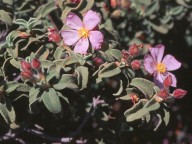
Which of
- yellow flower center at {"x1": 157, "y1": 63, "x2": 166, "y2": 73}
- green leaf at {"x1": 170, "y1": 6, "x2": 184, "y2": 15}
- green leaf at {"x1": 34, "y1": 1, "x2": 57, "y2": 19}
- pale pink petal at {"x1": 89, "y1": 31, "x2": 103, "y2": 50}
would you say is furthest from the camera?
green leaf at {"x1": 170, "y1": 6, "x2": 184, "y2": 15}

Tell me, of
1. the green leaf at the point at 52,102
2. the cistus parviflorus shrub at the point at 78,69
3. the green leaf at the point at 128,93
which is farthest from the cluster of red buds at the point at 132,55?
the green leaf at the point at 52,102

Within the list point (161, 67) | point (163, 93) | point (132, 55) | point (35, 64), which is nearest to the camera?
point (35, 64)

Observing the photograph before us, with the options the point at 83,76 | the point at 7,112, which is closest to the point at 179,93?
the point at 83,76

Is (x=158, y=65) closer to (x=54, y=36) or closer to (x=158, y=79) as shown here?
(x=158, y=79)

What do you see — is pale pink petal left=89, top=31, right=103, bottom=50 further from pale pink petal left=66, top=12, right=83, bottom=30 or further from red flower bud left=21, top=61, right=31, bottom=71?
red flower bud left=21, top=61, right=31, bottom=71

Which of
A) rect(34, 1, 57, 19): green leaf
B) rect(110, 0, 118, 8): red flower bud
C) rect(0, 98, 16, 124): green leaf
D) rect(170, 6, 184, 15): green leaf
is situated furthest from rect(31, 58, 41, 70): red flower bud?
rect(170, 6, 184, 15): green leaf
